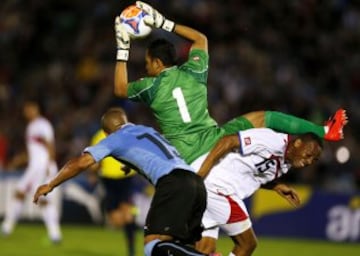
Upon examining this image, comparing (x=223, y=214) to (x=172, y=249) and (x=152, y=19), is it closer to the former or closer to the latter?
(x=172, y=249)

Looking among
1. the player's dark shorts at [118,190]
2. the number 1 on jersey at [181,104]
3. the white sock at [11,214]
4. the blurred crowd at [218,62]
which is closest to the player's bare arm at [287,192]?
the number 1 on jersey at [181,104]

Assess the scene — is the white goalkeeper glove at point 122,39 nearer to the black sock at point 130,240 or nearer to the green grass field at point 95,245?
the black sock at point 130,240

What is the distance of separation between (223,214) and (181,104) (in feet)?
3.68

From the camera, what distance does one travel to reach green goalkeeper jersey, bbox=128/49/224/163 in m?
9.38

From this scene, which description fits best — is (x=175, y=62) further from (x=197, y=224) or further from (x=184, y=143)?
(x=197, y=224)

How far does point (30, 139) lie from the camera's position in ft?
52.8

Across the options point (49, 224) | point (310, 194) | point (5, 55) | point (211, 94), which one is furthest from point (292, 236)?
point (5, 55)

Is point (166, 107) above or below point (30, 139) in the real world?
above

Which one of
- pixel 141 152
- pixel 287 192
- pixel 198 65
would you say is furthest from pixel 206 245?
pixel 198 65

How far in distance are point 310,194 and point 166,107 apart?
356 inches

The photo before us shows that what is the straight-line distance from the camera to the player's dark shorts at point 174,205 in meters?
8.41

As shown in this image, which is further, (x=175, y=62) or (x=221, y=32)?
(x=221, y=32)

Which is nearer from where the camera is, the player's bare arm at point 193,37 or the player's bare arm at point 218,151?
the player's bare arm at point 218,151

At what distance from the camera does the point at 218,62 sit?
2052 cm
